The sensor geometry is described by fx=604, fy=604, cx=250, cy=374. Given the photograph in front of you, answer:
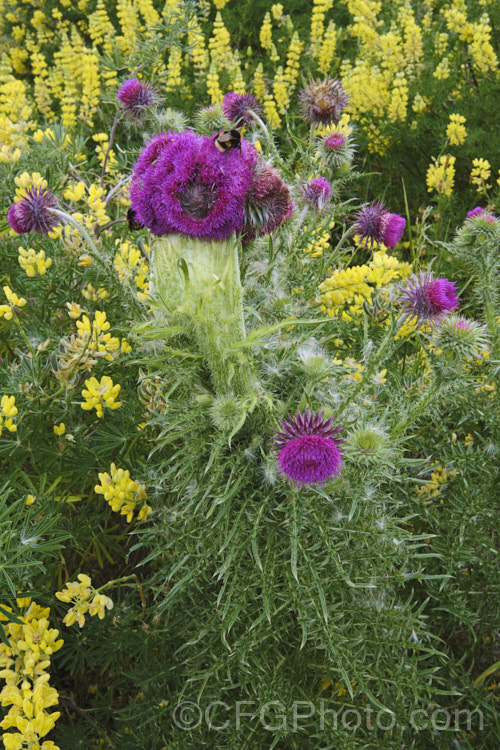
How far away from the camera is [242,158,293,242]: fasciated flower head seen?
51.4 inches

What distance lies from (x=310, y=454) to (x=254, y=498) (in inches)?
13.8

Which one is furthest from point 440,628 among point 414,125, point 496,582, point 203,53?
point 203,53

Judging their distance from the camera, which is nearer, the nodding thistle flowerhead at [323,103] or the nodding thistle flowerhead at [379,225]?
the nodding thistle flowerhead at [379,225]

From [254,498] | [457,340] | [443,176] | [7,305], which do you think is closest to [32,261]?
[7,305]

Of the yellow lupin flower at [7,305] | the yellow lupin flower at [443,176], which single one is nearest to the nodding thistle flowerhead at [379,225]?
the yellow lupin flower at [7,305]

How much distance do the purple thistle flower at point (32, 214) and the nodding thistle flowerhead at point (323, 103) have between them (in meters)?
1.03

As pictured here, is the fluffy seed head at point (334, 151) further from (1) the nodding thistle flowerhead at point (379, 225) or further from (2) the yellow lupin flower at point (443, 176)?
(2) the yellow lupin flower at point (443, 176)

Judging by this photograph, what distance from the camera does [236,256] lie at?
1.33 meters

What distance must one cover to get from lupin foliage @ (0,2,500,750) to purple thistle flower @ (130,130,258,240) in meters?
0.16

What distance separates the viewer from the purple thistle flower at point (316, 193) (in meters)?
1.87

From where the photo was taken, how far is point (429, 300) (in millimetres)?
1618

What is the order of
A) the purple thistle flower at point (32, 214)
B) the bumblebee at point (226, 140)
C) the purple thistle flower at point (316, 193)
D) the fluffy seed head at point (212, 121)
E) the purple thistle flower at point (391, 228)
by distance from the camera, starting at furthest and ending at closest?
the purple thistle flower at point (391, 228), the purple thistle flower at point (316, 193), the fluffy seed head at point (212, 121), the purple thistle flower at point (32, 214), the bumblebee at point (226, 140)

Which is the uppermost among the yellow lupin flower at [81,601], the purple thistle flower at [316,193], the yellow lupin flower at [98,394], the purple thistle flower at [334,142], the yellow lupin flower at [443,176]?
the purple thistle flower at [334,142]

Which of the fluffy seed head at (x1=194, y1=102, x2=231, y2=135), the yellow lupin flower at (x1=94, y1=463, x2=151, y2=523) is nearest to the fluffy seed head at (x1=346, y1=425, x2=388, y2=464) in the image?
the yellow lupin flower at (x1=94, y1=463, x2=151, y2=523)
